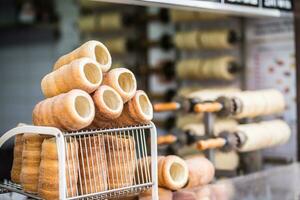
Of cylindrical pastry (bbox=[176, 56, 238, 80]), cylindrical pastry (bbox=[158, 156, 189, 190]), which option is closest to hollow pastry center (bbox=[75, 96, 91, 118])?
cylindrical pastry (bbox=[158, 156, 189, 190])

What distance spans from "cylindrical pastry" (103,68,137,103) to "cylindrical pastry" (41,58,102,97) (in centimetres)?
5

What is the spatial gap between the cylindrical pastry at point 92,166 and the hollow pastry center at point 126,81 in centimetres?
16

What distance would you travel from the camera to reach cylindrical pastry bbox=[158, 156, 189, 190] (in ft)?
5.74

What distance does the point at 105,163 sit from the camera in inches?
58.3

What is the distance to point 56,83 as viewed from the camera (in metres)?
1.46

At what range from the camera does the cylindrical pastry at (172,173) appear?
1.75 m

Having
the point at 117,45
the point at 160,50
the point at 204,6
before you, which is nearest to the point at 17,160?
the point at 204,6

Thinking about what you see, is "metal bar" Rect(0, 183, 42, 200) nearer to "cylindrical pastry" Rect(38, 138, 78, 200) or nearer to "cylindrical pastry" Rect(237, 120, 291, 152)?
"cylindrical pastry" Rect(38, 138, 78, 200)

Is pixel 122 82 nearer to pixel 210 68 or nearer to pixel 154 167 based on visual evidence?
pixel 154 167

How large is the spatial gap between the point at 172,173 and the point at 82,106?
0.53 metres

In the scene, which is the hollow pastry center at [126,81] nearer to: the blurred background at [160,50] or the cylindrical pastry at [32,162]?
the cylindrical pastry at [32,162]

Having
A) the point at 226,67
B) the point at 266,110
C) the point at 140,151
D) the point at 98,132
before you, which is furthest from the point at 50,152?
the point at 226,67

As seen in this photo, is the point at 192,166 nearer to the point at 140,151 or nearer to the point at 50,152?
the point at 140,151

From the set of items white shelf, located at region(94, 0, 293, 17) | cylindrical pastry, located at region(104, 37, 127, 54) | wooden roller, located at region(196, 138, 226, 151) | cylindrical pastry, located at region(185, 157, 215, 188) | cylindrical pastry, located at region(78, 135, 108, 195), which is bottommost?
cylindrical pastry, located at region(185, 157, 215, 188)
